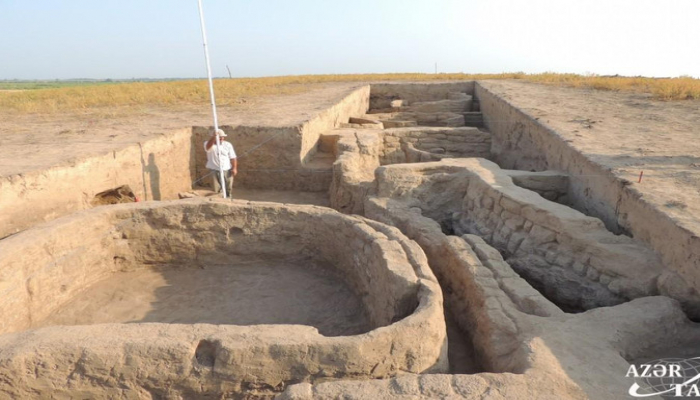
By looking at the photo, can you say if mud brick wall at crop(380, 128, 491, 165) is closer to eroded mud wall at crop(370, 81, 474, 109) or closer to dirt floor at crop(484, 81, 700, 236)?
dirt floor at crop(484, 81, 700, 236)

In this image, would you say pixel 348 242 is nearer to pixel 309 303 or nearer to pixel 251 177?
pixel 309 303

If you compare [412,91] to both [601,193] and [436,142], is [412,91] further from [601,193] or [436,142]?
[601,193]

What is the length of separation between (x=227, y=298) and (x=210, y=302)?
0.16 metres

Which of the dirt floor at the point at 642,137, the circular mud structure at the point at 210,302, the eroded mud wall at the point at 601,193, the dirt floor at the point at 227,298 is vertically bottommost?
the dirt floor at the point at 227,298

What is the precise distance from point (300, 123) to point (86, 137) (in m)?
3.54

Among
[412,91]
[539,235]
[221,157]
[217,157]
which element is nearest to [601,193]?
[539,235]

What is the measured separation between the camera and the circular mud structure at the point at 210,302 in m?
2.60

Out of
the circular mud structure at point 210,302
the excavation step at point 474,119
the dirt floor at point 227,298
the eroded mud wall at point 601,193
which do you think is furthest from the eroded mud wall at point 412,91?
the dirt floor at point 227,298

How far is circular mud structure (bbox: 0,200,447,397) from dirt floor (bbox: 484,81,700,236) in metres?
2.55

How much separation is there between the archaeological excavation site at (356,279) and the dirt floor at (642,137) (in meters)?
0.06

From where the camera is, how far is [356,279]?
4.40 meters

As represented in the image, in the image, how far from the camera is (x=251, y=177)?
8.41 meters

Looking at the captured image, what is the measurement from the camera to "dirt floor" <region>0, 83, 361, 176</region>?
235 inches

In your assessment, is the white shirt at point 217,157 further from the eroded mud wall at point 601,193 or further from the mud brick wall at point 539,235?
the eroded mud wall at point 601,193
